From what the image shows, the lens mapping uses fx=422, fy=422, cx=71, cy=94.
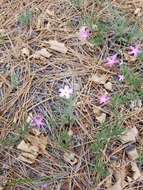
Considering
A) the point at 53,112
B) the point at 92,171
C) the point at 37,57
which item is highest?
the point at 37,57

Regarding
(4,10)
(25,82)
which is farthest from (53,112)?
(4,10)

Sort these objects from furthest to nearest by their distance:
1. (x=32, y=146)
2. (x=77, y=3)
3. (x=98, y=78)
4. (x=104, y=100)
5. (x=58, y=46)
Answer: (x=77, y=3) < (x=58, y=46) < (x=98, y=78) < (x=104, y=100) < (x=32, y=146)

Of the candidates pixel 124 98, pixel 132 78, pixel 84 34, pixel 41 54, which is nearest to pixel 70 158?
pixel 124 98

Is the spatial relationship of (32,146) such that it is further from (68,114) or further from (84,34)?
(84,34)

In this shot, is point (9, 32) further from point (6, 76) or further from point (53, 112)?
point (53, 112)

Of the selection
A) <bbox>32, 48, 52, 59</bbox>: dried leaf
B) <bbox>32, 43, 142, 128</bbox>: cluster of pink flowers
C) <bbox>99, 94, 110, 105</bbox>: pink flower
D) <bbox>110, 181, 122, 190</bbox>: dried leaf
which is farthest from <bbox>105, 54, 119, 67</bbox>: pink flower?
<bbox>110, 181, 122, 190</bbox>: dried leaf

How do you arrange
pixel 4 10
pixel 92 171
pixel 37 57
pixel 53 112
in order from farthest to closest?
pixel 4 10, pixel 37 57, pixel 53 112, pixel 92 171

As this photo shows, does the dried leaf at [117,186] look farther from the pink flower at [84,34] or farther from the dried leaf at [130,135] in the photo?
the pink flower at [84,34]
